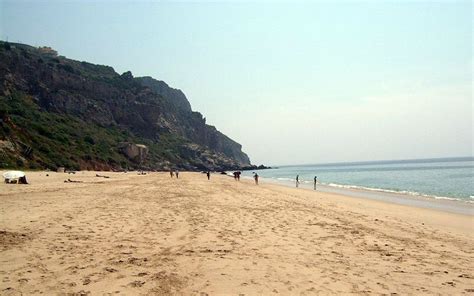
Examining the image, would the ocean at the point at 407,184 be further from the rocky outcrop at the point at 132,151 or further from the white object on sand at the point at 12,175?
the rocky outcrop at the point at 132,151

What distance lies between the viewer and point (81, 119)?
101875mm

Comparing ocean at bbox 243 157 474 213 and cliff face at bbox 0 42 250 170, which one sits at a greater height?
cliff face at bbox 0 42 250 170

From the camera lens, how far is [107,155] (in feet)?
271

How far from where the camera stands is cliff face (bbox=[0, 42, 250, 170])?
58906 millimetres

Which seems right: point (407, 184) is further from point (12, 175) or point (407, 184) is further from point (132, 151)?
point (132, 151)

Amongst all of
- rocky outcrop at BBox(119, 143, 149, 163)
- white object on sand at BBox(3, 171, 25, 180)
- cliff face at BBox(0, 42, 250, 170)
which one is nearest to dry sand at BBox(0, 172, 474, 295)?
white object on sand at BBox(3, 171, 25, 180)

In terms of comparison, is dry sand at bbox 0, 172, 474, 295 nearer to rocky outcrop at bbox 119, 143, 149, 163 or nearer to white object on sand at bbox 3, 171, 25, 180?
white object on sand at bbox 3, 171, 25, 180

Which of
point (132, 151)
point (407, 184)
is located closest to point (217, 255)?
point (407, 184)

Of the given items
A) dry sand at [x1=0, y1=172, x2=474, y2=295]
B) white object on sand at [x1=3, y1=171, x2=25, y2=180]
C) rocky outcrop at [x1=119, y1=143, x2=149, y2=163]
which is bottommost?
dry sand at [x1=0, y1=172, x2=474, y2=295]

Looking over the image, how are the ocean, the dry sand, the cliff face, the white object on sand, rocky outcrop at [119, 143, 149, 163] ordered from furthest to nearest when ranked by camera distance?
rocky outcrop at [119, 143, 149, 163], the cliff face, the ocean, the white object on sand, the dry sand

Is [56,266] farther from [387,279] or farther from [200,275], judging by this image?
[387,279]

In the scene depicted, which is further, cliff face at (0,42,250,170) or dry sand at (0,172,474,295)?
cliff face at (0,42,250,170)

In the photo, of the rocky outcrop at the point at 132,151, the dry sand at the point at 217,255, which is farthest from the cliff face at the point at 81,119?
the dry sand at the point at 217,255

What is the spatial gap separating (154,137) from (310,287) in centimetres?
13280
